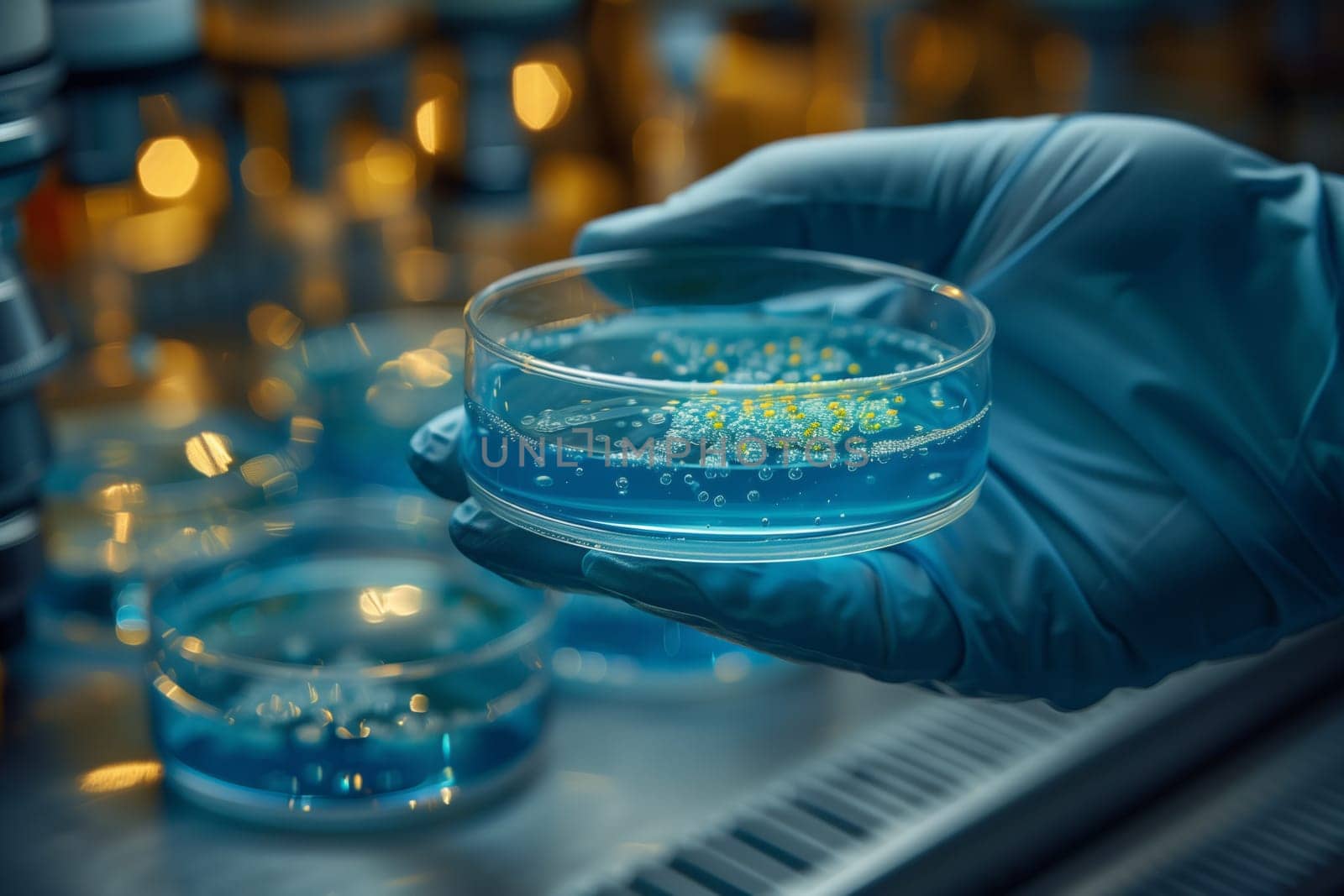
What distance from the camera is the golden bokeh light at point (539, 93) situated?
1.55 m

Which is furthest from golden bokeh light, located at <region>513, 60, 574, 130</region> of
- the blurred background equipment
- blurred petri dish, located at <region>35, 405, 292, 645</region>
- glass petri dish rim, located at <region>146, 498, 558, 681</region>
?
glass petri dish rim, located at <region>146, 498, 558, 681</region>

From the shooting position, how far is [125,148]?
116cm

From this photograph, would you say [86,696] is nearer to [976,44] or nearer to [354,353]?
[354,353]

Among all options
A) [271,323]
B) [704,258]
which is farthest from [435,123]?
[704,258]

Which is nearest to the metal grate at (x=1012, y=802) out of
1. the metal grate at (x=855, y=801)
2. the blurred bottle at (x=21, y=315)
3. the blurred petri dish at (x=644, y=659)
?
the metal grate at (x=855, y=801)

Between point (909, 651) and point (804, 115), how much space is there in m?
1.10

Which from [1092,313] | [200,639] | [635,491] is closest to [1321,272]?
[1092,313]

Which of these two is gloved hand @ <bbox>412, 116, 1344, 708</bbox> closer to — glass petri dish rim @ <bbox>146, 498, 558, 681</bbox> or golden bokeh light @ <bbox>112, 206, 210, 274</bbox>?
glass petri dish rim @ <bbox>146, 498, 558, 681</bbox>

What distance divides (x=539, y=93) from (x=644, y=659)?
0.73 meters

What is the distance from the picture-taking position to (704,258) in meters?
0.97

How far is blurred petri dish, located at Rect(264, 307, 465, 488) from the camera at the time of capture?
4.25ft

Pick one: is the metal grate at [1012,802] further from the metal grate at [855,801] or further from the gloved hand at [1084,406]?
the gloved hand at [1084,406]

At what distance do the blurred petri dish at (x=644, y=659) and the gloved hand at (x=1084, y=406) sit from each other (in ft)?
0.78

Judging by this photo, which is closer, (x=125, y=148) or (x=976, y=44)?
(x=125, y=148)
